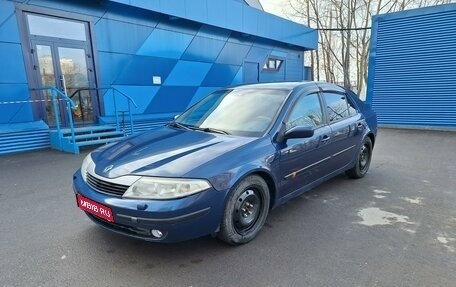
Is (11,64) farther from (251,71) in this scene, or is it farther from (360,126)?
(251,71)

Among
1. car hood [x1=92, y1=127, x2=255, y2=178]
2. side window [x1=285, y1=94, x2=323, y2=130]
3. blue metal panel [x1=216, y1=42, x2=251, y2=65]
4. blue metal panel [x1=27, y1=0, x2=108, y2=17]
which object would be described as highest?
blue metal panel [x1=27, y1=0, x2=108, y2=17]

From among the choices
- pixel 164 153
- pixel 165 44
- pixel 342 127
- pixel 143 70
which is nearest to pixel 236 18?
pixel 165 44

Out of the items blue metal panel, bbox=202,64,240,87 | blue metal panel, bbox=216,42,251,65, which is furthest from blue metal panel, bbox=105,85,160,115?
blue metal panel, bbox=216,42,251,65

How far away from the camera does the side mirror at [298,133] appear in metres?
3.12

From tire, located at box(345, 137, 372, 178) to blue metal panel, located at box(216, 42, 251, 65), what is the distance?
851cm

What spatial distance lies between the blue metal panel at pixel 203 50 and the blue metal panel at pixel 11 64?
5.08 metres

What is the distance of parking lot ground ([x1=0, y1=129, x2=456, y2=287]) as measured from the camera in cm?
249

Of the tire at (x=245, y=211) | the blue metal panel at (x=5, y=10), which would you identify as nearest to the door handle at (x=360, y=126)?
the tire at (x=245, y=211)

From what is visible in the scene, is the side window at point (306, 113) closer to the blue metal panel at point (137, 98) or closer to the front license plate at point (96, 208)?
the front license plate at point (96, 208)

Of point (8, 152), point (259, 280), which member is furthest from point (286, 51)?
point (259, 280)

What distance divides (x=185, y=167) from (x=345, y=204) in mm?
2378

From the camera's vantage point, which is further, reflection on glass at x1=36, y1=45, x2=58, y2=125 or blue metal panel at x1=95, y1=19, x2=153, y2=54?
blue metal panel at x1=95, y1=19, x2=153, y2=54

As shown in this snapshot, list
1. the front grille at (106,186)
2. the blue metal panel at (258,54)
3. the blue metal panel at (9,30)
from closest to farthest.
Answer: the front grille at (106,186)
the blue metal panel at (9,30)
the blue metal panel at (258,54)

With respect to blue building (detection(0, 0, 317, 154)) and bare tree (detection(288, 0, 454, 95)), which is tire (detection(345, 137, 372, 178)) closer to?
blue building (detection(0, 0, 317, 154))
